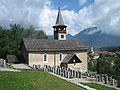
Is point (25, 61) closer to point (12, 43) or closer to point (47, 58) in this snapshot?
point (47, 58)

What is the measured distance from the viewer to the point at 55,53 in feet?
213

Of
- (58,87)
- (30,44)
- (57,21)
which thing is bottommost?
(58,87)

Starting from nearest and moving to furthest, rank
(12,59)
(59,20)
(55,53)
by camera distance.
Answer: (12,59), (55,53), (59,20)

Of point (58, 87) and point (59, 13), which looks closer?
point (58, 87)

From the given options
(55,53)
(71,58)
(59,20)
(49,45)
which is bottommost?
(71,58)

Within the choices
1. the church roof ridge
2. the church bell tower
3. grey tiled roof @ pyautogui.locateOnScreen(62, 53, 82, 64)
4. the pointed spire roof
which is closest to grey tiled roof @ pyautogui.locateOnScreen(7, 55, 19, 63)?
grey tiled roof @ pyautogui.locateOnScreen(62, 53, 82, 64)

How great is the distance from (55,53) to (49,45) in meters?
2.24

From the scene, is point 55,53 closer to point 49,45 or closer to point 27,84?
point 49,45

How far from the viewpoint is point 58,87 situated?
85.5ft

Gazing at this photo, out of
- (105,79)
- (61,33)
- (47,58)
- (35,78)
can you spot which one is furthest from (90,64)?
(35,78)

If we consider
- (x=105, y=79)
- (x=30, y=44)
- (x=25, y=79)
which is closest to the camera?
(x=25, y=79)

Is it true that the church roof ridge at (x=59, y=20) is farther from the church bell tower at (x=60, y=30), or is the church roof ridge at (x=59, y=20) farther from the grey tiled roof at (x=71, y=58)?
the grey tiled roof at (x=71, y=58)

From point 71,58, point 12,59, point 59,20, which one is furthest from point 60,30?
point 12,59

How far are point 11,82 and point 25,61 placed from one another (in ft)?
126
